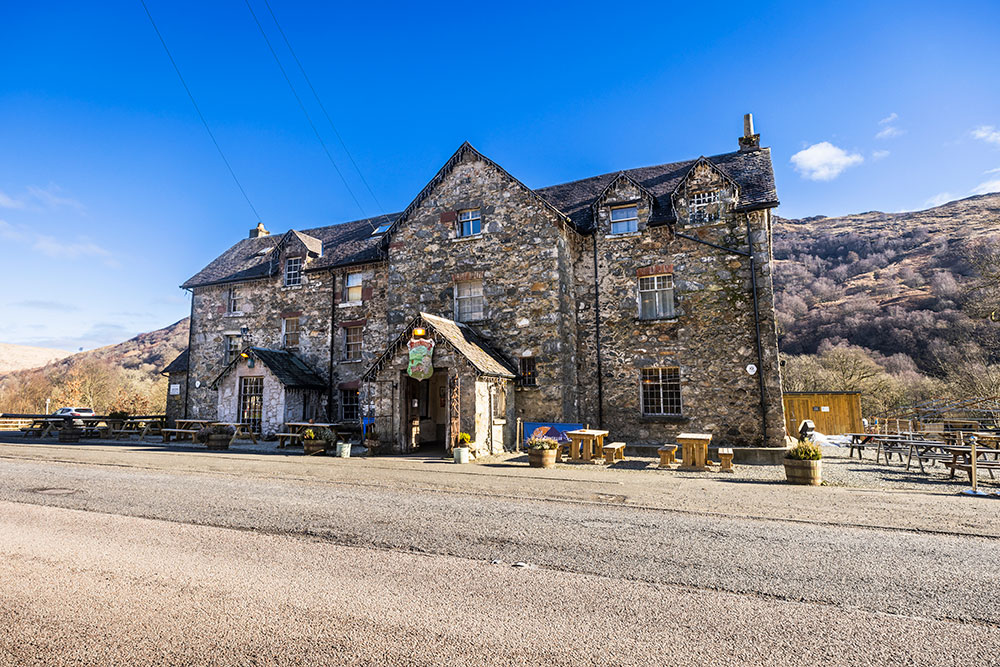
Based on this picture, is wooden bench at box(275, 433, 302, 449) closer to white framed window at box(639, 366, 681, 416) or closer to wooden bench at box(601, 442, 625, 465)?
wooden bench at box(601, 442, 625, 465)

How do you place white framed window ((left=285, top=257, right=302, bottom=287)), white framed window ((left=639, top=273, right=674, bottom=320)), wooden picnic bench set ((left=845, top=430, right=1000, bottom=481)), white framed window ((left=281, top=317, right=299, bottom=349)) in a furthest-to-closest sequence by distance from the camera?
1. white framed window ((left=285, top=257, right=302, bottom=287))
2. white framed window ((left=281, top=317, right=299, bottom=349))
3. white framed window ((left=639, top=273, right=674, bottom=320))
4. wooden picnic bench set ((left=845, top=430, right=1000, bottom=481))

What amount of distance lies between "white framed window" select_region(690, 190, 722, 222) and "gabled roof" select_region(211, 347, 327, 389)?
18.1 metres

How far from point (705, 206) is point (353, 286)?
53.4ft

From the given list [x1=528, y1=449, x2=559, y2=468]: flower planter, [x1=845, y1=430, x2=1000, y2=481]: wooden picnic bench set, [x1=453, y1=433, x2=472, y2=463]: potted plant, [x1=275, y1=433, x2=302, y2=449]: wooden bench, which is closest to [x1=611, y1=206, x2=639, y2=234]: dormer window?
[x1=528, y1=449, x2=559, y2=468]: flower planter

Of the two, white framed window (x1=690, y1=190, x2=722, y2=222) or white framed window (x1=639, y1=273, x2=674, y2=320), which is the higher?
white framed window (x1=690, y1=190, x2=722, y2=222)

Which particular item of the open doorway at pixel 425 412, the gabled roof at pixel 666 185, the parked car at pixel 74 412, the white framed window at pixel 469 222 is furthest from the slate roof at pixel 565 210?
the parked car at pixel 74 412

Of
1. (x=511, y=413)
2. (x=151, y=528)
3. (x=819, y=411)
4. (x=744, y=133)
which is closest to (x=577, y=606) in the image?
(x=151, y=528)

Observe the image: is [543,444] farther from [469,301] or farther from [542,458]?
[469,301]

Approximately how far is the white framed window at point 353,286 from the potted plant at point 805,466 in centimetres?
1971

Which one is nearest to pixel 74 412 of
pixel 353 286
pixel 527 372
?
pixel 353 286

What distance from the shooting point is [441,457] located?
1733cm

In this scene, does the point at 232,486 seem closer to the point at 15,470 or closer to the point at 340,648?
the point at 15,470

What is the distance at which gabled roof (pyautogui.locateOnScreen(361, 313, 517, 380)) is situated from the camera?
1769 centimetres

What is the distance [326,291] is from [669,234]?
16488mm
